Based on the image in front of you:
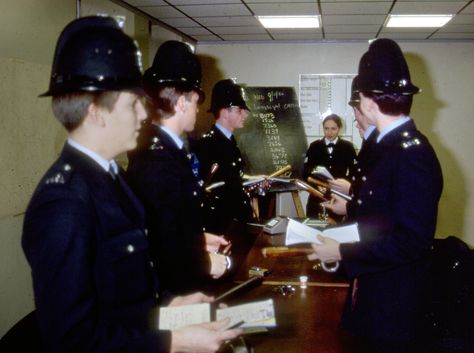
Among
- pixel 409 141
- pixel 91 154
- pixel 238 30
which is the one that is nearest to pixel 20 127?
pixel 91 154

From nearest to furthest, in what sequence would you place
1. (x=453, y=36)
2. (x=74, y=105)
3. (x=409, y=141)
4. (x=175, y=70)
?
(x=74, y=105) → (x=409, y=141) → (x=175, y=70) → (x=453, y=36)

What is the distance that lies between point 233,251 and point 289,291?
0.63 meters

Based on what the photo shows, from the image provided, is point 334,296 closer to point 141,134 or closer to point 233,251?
point 233,251

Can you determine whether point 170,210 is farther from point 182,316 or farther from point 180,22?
point 180,22

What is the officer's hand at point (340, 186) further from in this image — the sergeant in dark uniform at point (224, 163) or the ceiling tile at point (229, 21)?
the ceiling tile at point (229, 21)

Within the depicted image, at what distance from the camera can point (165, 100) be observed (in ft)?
6.05

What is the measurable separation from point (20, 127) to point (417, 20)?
163 inches

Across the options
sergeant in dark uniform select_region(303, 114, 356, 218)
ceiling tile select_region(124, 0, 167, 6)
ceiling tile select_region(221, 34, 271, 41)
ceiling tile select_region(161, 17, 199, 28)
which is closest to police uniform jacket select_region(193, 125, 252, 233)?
ceiling tile select_region(124, 0, 167, 6)

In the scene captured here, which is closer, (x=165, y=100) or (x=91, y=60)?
(x=91, y=60)

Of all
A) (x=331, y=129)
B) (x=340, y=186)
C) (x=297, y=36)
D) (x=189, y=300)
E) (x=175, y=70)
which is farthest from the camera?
(x=297, y=36)

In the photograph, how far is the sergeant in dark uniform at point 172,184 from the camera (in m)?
1.72

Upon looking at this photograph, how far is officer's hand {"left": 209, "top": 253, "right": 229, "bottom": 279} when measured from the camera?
1.77m

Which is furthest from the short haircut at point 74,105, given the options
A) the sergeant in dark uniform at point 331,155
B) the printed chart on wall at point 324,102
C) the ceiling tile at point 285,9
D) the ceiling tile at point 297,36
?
the printed chart on wall at point 324,102

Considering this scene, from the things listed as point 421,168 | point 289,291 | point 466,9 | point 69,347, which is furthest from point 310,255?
point 466,9
